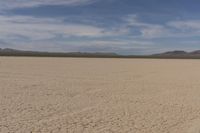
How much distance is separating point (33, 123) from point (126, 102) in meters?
3.75

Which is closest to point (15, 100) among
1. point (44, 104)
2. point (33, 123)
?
point (44, 104)

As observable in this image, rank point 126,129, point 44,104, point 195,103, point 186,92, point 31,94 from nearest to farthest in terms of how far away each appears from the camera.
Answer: point 126,129 → point 44,104 → point 195,103 → point 31,94 → point 186,92

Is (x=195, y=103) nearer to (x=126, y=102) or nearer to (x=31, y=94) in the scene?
(x=126, y=102)

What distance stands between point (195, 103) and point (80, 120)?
13.9 ft

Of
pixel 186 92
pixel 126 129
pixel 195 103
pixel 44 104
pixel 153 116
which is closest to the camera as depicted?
pixel 126 129

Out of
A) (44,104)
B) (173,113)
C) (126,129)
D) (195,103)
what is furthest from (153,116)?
(44,104)

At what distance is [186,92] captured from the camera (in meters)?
12.9

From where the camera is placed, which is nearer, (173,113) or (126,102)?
(173,113)

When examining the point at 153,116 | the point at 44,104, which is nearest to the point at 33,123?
the point at 44,104

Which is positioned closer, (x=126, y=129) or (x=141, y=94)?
(x=126, y=129)

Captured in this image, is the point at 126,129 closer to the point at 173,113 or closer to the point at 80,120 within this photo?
the point at 80,120

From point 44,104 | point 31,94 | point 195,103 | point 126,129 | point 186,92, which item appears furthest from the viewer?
point 186,92

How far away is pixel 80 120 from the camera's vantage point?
780 cm

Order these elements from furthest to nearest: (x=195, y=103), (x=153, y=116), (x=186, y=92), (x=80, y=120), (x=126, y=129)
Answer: (x=186, y=92), (x=195, y=103), (x=153, y=116), (x=80, y=120), (x=126, y=129)
